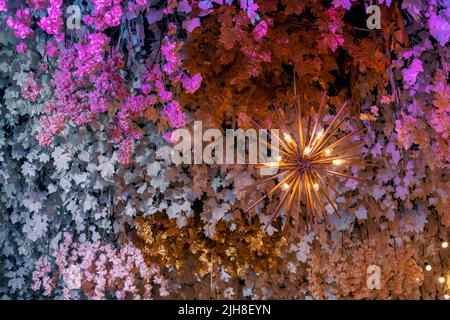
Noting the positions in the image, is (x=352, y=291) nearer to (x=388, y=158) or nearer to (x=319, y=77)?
(x=388, y=158)

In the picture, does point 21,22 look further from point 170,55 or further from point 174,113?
point 174,113

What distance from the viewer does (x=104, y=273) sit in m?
3.21

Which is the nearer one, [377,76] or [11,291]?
[377,76]

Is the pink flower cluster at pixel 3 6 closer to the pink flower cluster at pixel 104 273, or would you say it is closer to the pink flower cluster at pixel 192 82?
the pink flower cluster at pixel 192 82

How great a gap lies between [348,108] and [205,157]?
0.67 metres

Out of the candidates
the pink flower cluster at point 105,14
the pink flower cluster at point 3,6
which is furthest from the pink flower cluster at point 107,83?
the pink flower cluster at point 3,6

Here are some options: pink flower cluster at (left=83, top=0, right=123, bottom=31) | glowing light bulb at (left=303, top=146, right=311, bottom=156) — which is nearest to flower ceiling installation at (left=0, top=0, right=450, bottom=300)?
pink flower cluster at (left=83, top=0, right=123, bottom=31)

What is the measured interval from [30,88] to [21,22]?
30 cm

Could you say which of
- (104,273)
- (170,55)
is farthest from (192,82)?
(104,273)

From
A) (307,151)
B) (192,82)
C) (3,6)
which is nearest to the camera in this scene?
(307,151)

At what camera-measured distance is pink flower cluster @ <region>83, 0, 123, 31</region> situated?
3025mm

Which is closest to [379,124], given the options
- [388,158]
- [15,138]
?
[388,158]

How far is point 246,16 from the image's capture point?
2.93 meters
